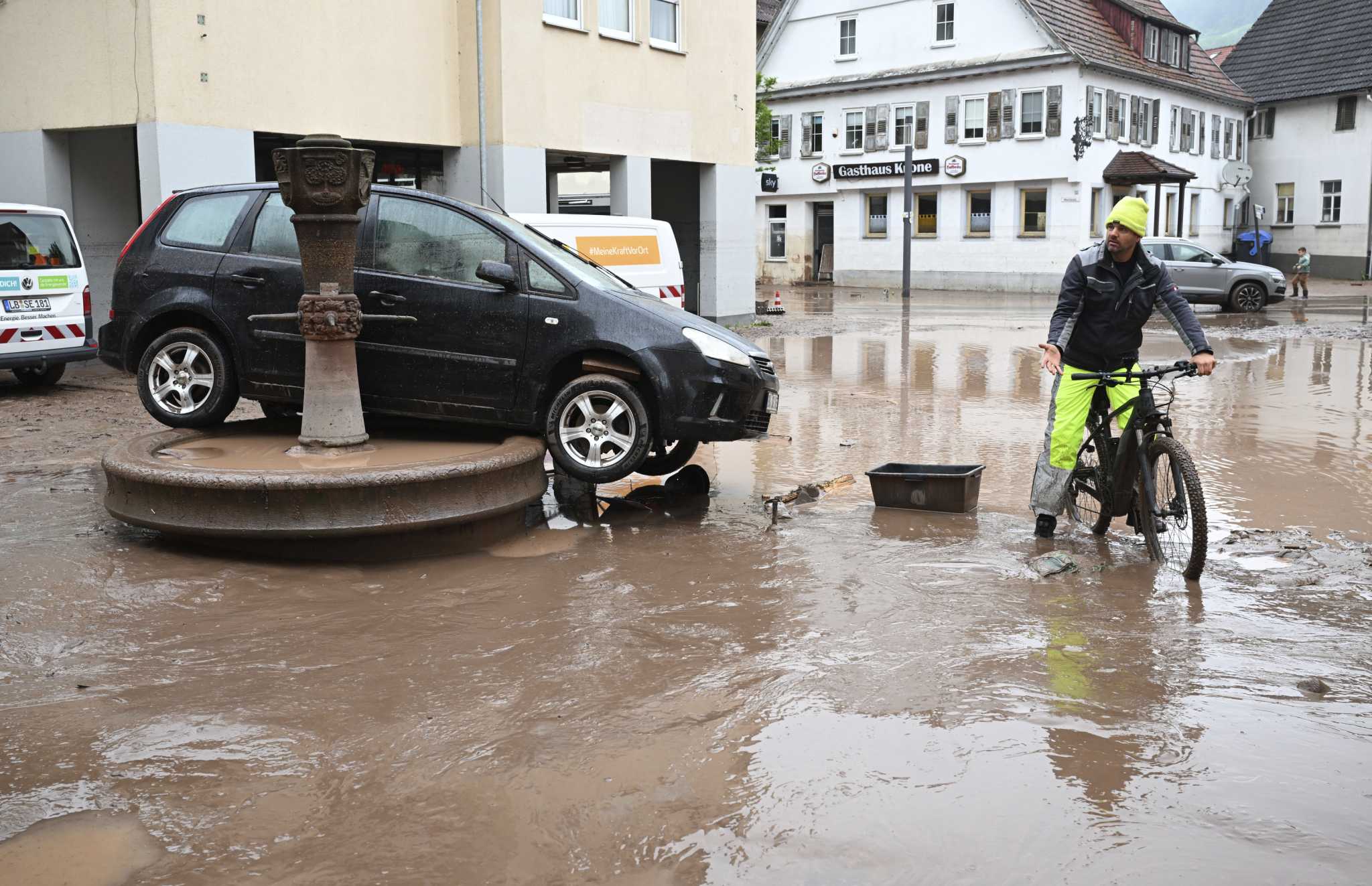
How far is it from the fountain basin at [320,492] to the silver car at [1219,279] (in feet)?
92.0

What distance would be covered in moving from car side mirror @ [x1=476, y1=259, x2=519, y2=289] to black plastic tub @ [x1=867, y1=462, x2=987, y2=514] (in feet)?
8.58

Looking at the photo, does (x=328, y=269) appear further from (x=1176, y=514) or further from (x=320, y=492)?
(x=1176, y=514)

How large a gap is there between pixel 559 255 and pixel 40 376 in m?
9.78

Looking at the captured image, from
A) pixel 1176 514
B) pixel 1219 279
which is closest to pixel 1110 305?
pixel 1176 514

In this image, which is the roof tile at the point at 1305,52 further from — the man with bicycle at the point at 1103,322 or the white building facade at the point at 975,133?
the man with bicycle at the point at 1103,322

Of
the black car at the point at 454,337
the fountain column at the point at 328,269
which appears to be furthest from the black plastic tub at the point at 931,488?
the fountain column at the point at 328,269

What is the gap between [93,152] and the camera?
18.7 meters

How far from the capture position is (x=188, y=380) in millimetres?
8812

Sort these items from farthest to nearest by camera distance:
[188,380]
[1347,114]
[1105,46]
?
[1347,114]
[1105,46]
[188,380]

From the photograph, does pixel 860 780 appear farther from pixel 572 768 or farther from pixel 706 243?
pixel 706 243

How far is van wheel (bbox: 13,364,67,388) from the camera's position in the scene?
1557 centimetres

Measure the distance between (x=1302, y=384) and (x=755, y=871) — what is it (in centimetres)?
1510

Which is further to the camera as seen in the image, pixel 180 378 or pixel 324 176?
pixel 180 378

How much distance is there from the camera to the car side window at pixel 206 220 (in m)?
8.88
